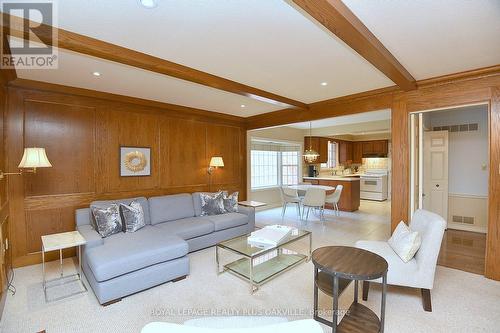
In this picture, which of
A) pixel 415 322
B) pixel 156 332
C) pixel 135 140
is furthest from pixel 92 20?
pixel 415 322

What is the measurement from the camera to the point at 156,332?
2.81ft

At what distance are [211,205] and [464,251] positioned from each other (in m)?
4.13

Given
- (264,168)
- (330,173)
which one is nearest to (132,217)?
(264,168)

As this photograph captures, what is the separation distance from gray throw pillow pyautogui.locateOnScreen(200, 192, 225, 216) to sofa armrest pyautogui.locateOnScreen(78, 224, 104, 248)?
1741 mm

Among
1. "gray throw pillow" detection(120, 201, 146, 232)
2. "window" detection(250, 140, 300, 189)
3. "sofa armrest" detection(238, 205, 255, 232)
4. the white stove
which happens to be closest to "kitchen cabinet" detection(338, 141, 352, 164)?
the white stove

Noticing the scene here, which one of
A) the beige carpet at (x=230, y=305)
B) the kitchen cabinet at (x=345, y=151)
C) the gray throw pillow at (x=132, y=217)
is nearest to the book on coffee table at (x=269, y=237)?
the beige carpet at (x=230, y=305)

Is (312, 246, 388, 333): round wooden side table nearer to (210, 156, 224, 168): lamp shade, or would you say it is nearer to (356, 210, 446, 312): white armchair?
(356, 210, 446, 312): white armchair

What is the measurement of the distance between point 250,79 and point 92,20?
1.84m

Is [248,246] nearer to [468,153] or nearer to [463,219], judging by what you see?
[463,219]

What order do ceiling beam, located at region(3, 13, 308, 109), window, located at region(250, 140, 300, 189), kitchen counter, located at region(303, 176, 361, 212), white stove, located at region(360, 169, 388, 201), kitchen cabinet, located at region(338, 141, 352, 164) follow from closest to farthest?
ceiling beam, located at region(3, 13, 308, 109) → kitchen counter, located at region(303, 176, 361, 212) → window, located at region(250, 140, 300, 189) → white stove, located at region(360, 169, 388, 201) → kitchen cabinet, located at region(338, 141, 352, 164)

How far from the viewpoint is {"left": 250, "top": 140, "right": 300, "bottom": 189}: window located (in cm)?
716

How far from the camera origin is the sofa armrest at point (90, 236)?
2.70 meters

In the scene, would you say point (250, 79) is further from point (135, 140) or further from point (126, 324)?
point (126, 324)

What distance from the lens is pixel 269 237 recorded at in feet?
9.72
